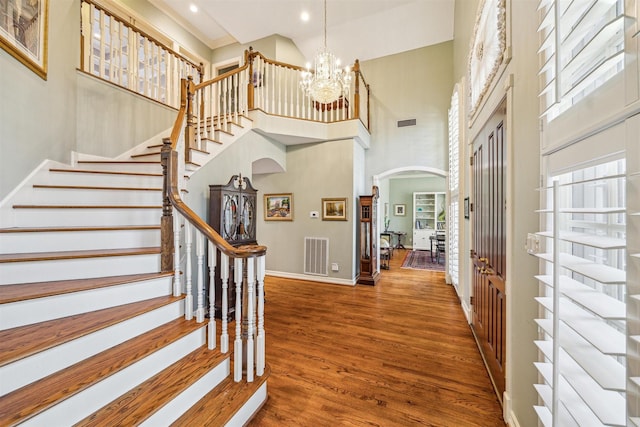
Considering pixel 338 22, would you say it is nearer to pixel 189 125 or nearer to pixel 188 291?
pixel 189 125

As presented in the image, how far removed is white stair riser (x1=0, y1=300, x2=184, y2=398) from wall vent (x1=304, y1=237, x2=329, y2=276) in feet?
11.5

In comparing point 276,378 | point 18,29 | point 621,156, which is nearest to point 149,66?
point 18,29

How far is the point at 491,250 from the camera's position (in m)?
2.14

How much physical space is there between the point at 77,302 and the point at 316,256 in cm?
394

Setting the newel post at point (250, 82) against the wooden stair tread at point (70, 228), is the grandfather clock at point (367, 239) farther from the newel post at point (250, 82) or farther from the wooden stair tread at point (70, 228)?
the wooden stair tread at point (70, 228)

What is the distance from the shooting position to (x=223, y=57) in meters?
6.71

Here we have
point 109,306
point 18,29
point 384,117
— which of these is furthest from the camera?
point 384,117

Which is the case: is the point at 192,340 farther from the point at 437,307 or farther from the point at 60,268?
the point at 437,307

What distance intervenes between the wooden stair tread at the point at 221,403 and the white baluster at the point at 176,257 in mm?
752

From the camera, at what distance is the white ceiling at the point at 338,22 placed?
202 inches

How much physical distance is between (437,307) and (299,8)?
618 cm

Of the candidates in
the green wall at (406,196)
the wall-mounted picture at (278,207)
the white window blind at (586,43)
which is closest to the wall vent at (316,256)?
the wall-mounted picture at (278,207)

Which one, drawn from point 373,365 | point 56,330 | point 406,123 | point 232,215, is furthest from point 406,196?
point 56,330

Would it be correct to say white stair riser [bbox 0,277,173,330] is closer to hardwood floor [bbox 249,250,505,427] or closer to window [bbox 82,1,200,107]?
hardwood floor [bbox 249,250,505,427]
